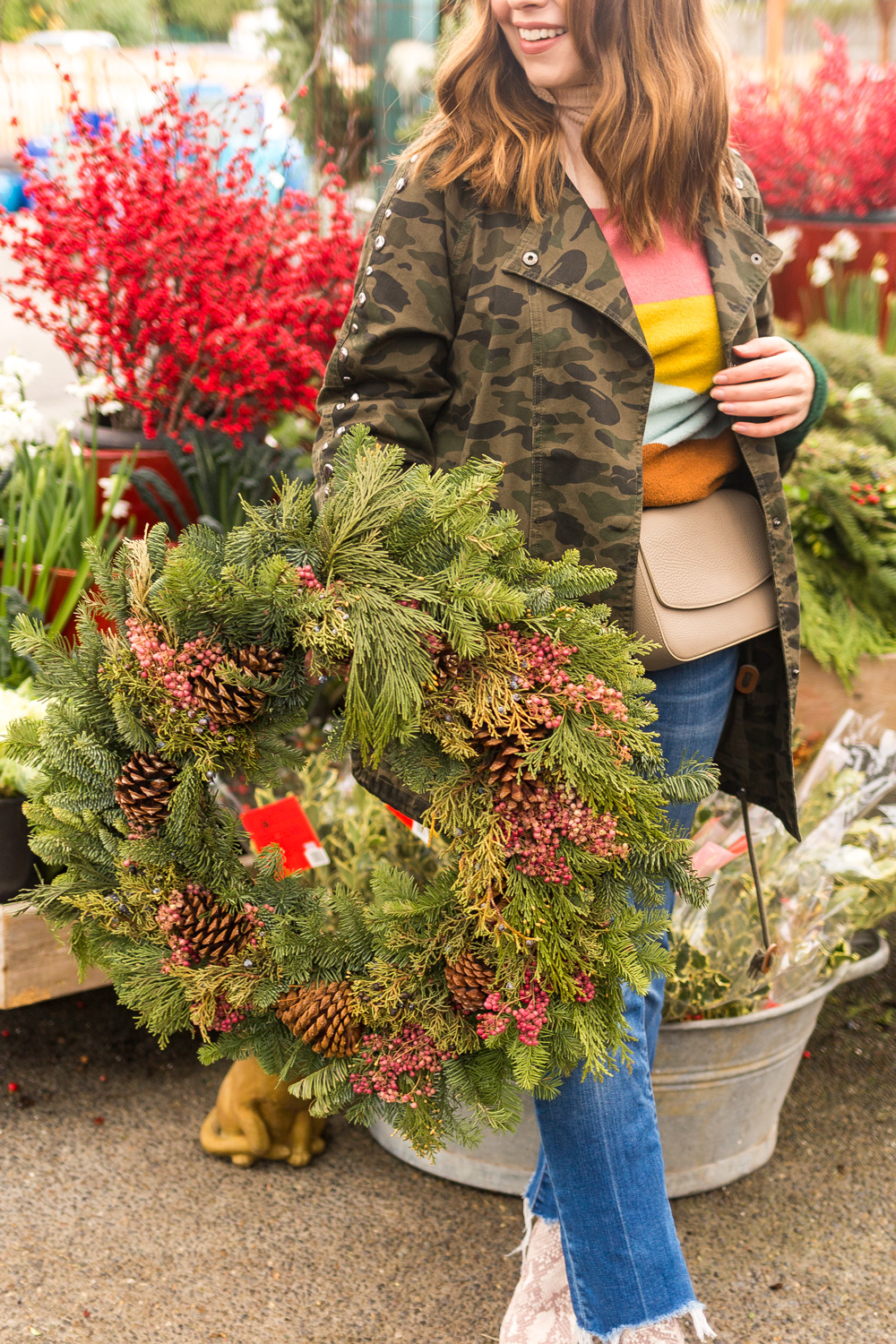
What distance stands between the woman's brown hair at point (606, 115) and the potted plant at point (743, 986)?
1064 mm

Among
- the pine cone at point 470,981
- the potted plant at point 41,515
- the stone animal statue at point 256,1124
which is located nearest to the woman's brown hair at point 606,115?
the pine cone at point 470,981

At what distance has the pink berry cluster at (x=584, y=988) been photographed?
129 centimetres

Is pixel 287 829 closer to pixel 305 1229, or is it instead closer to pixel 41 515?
pixel 305 1229

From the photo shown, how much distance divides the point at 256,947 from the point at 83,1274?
2.48 ft

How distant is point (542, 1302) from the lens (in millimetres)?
1617

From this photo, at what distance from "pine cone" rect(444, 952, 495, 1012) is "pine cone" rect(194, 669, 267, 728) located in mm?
397

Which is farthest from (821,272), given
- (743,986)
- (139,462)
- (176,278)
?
(743,986)

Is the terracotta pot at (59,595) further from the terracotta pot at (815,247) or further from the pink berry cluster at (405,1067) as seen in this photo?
the terracotta pot at (815,247)

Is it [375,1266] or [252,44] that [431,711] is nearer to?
[375,1266]

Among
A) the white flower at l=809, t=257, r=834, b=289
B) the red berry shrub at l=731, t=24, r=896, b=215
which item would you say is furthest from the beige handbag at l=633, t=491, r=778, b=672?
the red berry shrub at l=731, t=24, r=896, b=215

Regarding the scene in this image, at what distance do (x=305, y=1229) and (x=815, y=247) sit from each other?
155 inches

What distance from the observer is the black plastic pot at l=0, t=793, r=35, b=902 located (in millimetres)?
1998

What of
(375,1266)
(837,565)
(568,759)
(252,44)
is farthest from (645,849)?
(252,44)

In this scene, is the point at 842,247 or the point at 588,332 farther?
the point at 842,247
